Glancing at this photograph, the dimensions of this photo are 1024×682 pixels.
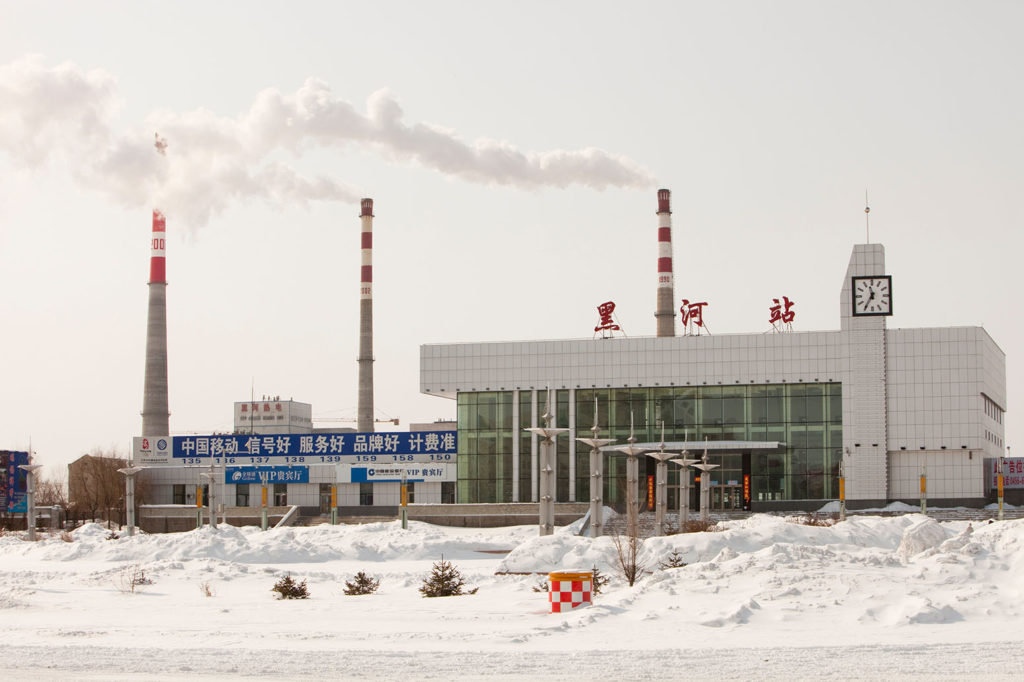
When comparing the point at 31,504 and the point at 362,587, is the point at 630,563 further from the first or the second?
the point at 31,504

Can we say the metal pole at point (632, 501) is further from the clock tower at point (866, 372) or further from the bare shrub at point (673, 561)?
the clock tower at point (866, 372)

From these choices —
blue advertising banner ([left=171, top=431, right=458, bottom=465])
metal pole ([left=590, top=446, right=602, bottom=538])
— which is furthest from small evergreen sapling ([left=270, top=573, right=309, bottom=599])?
blue advertising banner ([left=171, top=431, right=458, bottom=465])

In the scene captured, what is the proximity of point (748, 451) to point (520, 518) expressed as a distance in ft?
49.3

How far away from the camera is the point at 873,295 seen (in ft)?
243

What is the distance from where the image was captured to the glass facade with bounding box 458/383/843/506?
242 ft

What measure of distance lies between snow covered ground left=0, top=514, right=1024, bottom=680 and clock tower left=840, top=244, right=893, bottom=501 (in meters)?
36.3

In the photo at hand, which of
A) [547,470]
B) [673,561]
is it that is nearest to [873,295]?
[547,470]

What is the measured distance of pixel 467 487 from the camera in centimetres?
7894


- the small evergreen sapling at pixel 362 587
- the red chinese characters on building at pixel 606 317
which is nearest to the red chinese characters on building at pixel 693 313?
the red chinese characters on building at pixel 606 317

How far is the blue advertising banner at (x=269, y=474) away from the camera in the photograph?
8238 centimetres

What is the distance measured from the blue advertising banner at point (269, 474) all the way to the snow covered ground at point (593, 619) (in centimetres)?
4463

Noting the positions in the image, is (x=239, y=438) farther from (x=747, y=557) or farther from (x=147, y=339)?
(x=747, y=557)

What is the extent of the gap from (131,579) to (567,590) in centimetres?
1593

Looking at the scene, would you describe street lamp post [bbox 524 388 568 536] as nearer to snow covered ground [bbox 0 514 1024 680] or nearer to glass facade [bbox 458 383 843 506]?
snow covered ground [bbox 0 514 1024 680]
